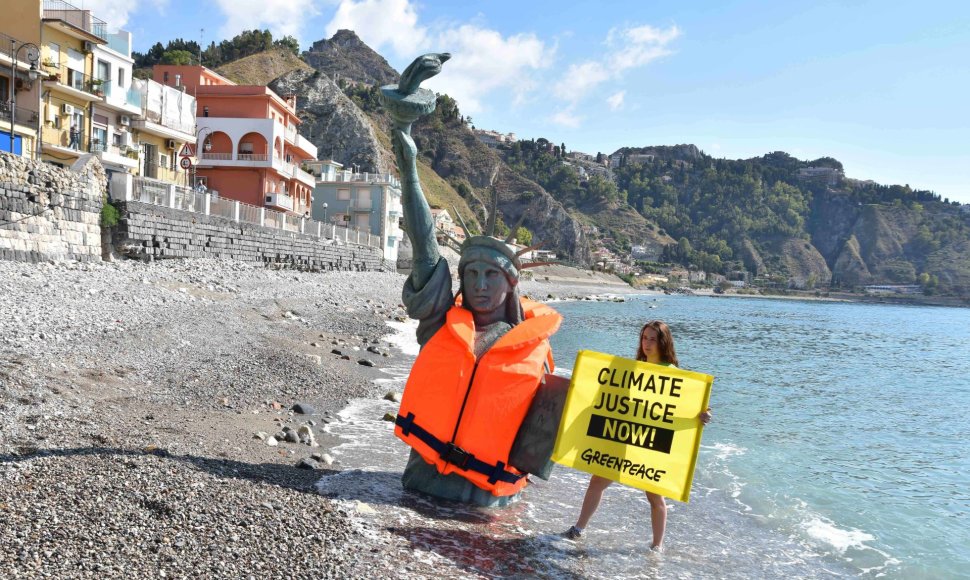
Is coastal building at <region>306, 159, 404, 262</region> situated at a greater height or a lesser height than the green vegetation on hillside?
lesser

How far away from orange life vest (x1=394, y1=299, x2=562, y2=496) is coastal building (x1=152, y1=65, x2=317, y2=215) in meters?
36.7

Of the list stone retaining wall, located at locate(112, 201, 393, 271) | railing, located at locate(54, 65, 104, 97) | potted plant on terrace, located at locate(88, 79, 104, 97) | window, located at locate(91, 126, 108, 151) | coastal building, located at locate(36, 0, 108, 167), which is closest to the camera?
stone retaining wall, located at locate(112, 201, 393, 271)

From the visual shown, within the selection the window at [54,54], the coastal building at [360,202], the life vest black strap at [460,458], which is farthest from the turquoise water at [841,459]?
the coastal building at [360,202]

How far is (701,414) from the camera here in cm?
520

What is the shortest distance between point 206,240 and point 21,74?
1047 centimetres

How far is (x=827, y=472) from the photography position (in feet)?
35.6

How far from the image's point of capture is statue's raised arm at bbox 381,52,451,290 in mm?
6066

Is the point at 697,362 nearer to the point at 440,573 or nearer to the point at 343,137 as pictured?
the point at 440,573

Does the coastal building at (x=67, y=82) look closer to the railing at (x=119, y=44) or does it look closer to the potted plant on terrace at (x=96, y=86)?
the potted plant on terrace at (x=96, y=86)

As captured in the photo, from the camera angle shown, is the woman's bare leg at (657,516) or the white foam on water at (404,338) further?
the white foam on water at (404,338)

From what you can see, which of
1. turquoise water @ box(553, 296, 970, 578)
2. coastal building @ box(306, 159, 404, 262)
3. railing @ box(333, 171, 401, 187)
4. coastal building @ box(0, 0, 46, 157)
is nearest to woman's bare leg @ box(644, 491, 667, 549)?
turquoise water @ box(553, 296, 970, 578)

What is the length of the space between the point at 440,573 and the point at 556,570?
3.51 feet

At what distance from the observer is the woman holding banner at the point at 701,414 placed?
5531 millimetres

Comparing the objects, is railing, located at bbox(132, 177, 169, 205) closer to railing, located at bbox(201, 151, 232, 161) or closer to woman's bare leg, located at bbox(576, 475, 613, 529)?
woman's bare leg, located at bbox(576, 475, 613, 529)
